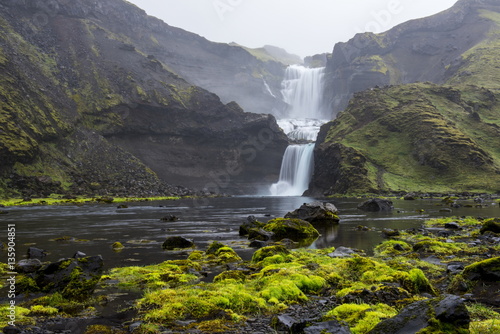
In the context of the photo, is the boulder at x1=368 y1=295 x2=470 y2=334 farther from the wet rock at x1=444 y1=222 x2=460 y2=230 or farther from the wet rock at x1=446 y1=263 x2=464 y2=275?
the wet rock at x1=444 y1=222 x2=460 y2=230

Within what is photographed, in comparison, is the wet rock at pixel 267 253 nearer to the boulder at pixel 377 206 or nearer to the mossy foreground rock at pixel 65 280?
the mossy foreground rock at pixel 65 280

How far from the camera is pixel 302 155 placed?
159m

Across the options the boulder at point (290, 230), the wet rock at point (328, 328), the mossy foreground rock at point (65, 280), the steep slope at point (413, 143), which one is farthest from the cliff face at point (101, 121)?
the wet rock at point (328, 328)

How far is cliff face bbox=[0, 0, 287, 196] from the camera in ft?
369

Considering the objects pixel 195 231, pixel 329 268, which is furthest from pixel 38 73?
pixel 329 268

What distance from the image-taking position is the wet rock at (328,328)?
840cm

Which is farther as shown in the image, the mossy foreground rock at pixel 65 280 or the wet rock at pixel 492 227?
the wet rock at pixel 492 227

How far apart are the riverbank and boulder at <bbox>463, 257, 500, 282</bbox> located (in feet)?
0.09

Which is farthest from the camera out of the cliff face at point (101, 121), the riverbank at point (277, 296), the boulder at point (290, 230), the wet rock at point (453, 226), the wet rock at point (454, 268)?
the cliff face at point (101, 121)

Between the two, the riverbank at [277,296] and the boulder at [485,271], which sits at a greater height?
the boulder at [485,271]

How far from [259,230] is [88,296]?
17.0 m

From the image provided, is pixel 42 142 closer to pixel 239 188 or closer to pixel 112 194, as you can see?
pixel 112 194

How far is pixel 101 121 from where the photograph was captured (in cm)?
14950

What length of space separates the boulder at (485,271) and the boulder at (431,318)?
16.7ft
